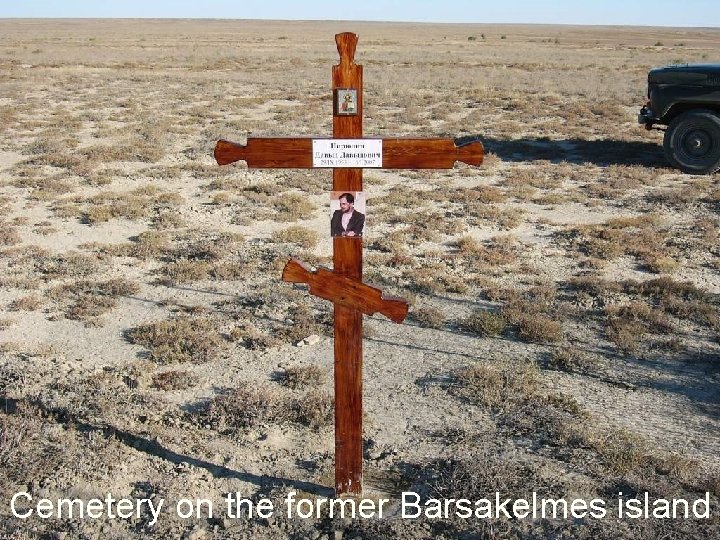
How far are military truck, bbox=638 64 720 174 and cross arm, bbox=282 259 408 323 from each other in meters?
11.8

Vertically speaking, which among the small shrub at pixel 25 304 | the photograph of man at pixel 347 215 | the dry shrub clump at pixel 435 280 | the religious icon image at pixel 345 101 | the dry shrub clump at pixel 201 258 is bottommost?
the small shrub at pixel 25 304

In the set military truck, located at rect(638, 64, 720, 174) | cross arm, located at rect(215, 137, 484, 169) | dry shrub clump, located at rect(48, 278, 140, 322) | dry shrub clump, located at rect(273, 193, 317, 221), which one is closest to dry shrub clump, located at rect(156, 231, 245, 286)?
dry shrub clump, located at rect(48, 278, 140, 322)

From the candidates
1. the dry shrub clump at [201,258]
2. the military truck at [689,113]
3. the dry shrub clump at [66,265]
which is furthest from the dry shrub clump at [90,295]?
the military truck at [689,113]

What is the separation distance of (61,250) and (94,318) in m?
2.63

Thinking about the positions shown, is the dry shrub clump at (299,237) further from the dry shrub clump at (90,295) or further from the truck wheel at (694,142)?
the truck wheel at (694,142)

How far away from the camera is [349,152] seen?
13.3 ft

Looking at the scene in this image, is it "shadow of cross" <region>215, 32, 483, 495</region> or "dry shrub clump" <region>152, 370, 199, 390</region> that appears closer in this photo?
"shadow of cross" <region>215, 32, 483, 495</region>

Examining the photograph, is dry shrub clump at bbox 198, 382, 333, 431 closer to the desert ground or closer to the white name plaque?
the desert ground

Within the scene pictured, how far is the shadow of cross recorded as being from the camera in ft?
13.2

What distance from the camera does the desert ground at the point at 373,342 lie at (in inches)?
187

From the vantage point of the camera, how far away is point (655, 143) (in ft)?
58.5

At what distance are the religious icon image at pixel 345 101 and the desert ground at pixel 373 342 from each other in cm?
232

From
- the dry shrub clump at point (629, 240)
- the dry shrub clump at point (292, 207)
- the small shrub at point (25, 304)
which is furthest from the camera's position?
the dry shrub clump at point (292, 207)

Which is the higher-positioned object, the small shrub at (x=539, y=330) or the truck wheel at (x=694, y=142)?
the truck wheel at (x=694, y=142)
